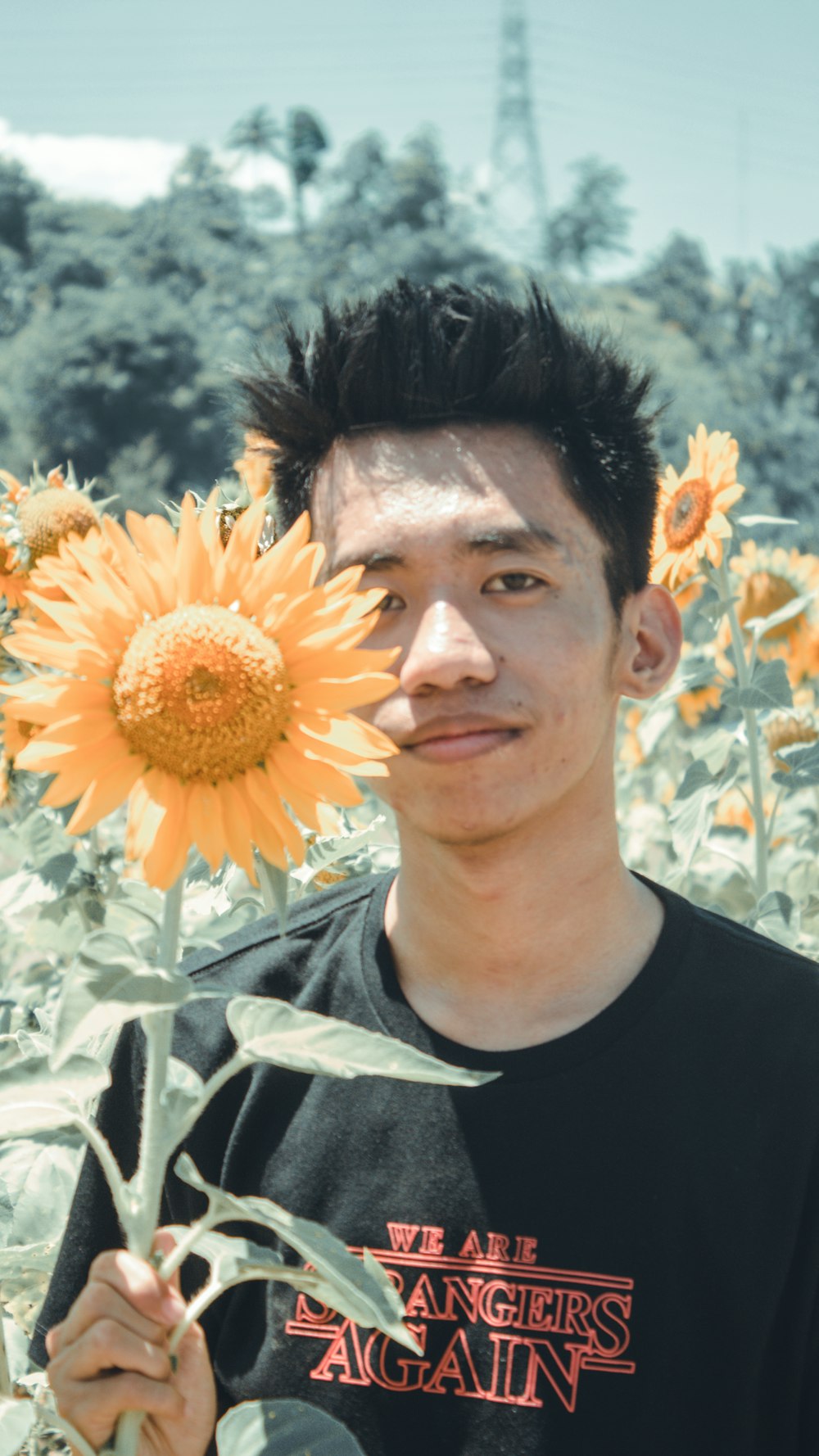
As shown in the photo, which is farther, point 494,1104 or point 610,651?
point 610,651

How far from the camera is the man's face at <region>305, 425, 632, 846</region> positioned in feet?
5.03

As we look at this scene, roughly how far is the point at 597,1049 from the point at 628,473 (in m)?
0.73

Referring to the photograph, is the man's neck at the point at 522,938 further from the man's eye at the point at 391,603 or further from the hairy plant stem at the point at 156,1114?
the hairy plant stem at the point at 156,1114

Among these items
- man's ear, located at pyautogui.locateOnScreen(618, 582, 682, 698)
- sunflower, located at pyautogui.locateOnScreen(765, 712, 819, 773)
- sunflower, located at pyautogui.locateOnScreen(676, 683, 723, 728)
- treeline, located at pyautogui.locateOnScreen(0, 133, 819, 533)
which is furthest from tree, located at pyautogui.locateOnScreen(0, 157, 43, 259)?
man's ear, located at pyautogui.locateOnScreen(618, 582, 682, 698)

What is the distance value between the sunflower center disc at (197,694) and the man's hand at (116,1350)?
350 millimetres

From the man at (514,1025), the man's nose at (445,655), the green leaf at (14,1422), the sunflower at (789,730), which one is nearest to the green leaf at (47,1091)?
the green leaf at (14,1422)

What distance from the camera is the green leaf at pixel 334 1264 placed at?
93cm

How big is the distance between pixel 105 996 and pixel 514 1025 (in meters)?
0.88

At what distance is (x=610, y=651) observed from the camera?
175 cm

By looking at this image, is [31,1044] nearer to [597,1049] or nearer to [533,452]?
[597,1049]

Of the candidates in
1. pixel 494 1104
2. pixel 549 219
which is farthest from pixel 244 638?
pixel 549 219

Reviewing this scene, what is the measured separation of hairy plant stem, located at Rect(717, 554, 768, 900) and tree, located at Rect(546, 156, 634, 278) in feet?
184

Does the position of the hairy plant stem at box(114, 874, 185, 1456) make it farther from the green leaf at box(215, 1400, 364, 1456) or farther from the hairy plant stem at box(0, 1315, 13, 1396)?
the hairy plant stem at box(0, 1315, 13, 1396)

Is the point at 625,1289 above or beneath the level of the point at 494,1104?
beneath
